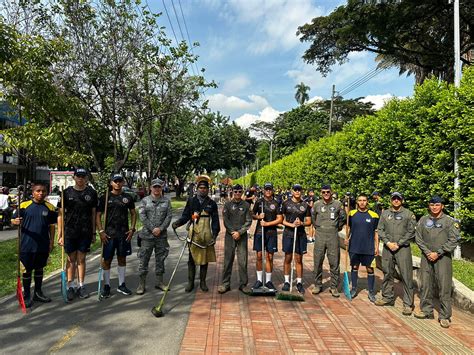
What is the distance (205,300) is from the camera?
18.8 feet

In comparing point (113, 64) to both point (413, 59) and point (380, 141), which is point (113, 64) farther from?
point (413, 59)

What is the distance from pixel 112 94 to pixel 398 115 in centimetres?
1228

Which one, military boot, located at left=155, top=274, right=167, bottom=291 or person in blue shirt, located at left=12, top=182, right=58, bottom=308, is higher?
person in blue shirt, located at left=12, top=182, right=58, bottom=308

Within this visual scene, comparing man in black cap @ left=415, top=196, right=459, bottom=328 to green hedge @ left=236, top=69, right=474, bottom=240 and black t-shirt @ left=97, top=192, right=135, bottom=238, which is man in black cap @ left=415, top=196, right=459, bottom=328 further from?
black t-shirt @ left=97, top=192, right=135, bottom=238

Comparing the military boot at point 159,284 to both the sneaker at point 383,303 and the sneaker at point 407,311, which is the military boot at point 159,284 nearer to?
the sneaker at point 383,303

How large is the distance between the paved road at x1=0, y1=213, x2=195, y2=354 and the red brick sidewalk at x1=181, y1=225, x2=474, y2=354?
10.3 inches

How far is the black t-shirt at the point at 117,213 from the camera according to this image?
5922 millimetres

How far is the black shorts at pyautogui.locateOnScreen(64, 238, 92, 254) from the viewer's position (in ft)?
18.5

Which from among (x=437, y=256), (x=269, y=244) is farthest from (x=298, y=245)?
(x=437, y=256)

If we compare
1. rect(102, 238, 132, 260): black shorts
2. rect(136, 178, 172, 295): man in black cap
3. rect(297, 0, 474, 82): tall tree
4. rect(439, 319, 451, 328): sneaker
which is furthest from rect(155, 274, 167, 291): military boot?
rect(297, 0, 474, 82): tall tree

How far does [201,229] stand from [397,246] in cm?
308

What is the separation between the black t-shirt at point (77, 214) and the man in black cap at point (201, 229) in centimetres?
137

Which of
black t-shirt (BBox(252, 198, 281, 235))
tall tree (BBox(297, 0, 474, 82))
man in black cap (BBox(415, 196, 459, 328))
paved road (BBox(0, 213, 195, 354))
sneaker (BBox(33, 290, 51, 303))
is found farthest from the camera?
tall tree (BBox(297, 0, 474, 82))

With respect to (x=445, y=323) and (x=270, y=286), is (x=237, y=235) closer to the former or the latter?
(x=270, y=286)
